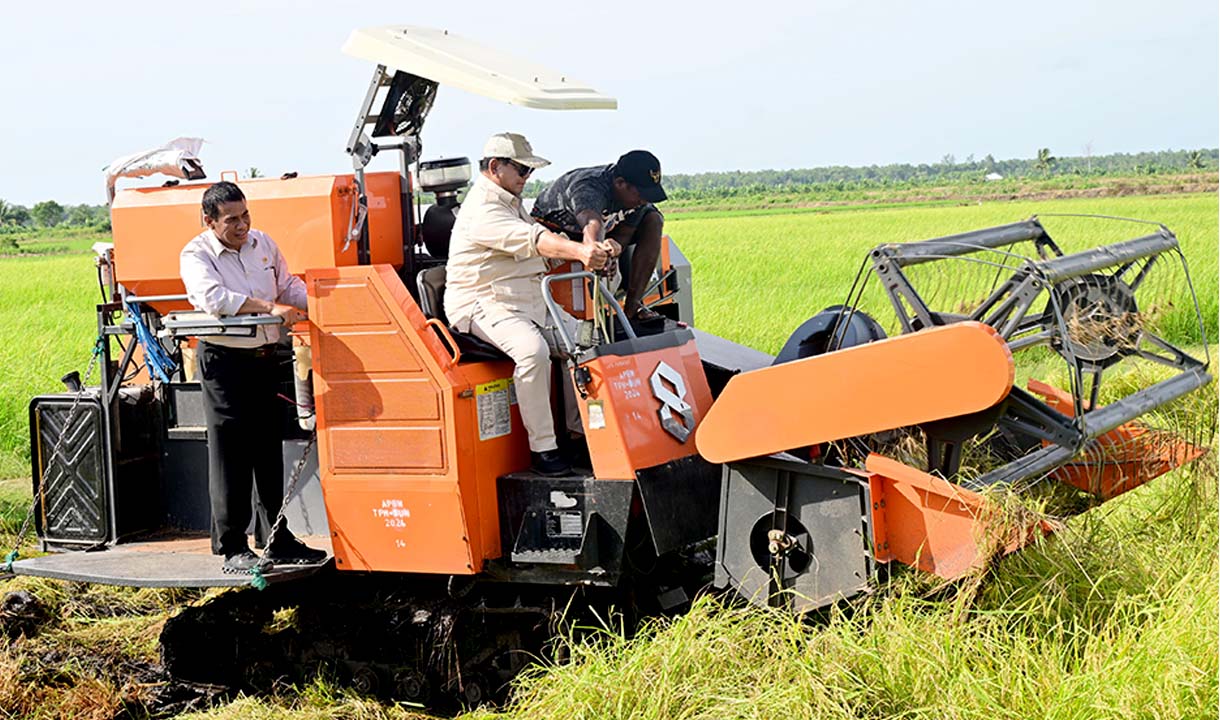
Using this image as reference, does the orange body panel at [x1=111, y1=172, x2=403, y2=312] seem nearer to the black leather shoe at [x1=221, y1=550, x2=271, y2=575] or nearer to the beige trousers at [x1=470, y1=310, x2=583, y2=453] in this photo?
the beige trousers at [x1=470, y1=310, x2=583, y2=453]

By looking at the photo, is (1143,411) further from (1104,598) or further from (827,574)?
(827,574)

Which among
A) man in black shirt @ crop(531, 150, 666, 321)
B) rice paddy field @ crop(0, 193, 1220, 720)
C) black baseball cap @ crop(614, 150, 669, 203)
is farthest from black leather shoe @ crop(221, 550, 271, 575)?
black baseball cap @ crop(614, 150, 669, 203)

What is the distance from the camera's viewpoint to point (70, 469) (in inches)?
264

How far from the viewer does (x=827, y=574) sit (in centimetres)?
519

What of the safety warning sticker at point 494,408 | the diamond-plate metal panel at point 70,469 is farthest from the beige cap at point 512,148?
the diamond-plate metal panel at point 70,469

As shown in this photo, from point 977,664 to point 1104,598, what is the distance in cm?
83

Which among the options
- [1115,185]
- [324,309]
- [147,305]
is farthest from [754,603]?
[1115,185]

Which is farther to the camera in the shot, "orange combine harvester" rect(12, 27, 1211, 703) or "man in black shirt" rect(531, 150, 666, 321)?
"man in black shirt" rect(531, 150, 666, 321)

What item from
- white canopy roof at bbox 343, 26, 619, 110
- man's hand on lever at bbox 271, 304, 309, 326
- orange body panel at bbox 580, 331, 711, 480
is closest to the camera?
orange body panel at bbox 580, 331, 711, 480

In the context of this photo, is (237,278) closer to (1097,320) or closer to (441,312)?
(441,312)

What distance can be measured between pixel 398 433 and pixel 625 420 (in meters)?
0.97

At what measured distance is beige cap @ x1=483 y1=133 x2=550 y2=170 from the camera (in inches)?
226

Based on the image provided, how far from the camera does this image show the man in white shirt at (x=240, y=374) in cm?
572

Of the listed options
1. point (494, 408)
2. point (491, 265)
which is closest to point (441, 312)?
point (491, 265)
